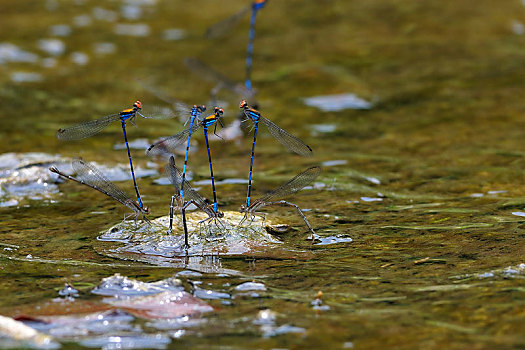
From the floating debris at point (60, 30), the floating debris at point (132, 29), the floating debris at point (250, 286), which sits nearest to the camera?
the floating debris at point (250, 286)

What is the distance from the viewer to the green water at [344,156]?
10.6 feet

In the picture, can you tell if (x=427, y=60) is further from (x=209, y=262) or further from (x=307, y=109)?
(x=209, y=262)

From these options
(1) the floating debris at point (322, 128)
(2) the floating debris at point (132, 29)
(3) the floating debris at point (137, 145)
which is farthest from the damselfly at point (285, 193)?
(2) the floating debris at point (132, 29)

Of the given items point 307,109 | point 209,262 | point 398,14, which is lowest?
point 209,262

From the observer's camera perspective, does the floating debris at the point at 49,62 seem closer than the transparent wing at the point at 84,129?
No

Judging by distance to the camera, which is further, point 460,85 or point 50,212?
point 460,85

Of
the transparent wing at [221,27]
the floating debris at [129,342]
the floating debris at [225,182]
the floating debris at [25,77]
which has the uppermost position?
the transparent wing at [221,27]

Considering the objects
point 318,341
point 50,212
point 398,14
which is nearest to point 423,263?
point 318,341

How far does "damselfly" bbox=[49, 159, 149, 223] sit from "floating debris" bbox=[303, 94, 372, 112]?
4447mm

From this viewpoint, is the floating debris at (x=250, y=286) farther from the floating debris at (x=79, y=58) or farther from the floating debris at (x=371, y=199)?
the floating debris at (x=79, y=58)

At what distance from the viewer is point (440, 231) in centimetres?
453

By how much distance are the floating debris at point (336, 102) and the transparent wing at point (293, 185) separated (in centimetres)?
402

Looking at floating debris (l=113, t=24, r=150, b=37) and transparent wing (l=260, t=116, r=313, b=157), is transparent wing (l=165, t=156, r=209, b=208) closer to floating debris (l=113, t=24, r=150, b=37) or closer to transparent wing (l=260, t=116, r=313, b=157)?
transparent wing (l=260, t=116, r=313, b=157)

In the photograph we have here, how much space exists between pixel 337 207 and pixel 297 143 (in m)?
0.75
